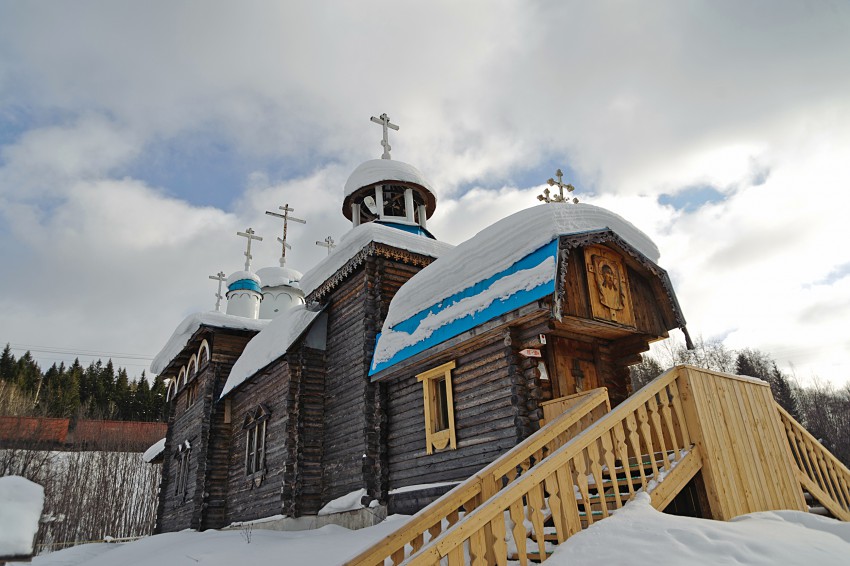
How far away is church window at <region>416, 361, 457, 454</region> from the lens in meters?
10.5

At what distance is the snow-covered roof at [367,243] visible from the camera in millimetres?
Result: 14180

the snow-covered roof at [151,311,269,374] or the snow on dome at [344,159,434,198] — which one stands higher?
the snow on dome at [344,159,434,198]

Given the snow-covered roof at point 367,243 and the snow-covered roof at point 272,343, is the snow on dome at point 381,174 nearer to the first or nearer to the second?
the snow-covered roof at point 367,243

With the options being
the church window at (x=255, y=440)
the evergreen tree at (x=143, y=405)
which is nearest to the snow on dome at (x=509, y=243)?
the church window at (x=255, y=440)

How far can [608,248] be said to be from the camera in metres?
10.2

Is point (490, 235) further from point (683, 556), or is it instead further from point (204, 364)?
point (204, 364)

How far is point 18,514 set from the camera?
394cm

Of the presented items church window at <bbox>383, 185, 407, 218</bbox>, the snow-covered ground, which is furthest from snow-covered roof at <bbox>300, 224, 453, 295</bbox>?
the snow-covered ground

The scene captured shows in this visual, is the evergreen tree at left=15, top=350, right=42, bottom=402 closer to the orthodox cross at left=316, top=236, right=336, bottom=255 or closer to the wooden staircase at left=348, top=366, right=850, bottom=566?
the orthodox cross at left=316, top=236, right=336, bottom=255

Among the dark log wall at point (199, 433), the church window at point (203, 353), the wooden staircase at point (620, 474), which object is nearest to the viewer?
the wooden staircase at point (620, 474)

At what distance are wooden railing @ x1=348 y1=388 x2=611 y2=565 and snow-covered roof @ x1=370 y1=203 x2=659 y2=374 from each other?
215 centimetres

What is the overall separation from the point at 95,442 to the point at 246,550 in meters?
49.1

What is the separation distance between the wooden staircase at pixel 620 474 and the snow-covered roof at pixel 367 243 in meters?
7.55

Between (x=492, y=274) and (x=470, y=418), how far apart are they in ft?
9.01
